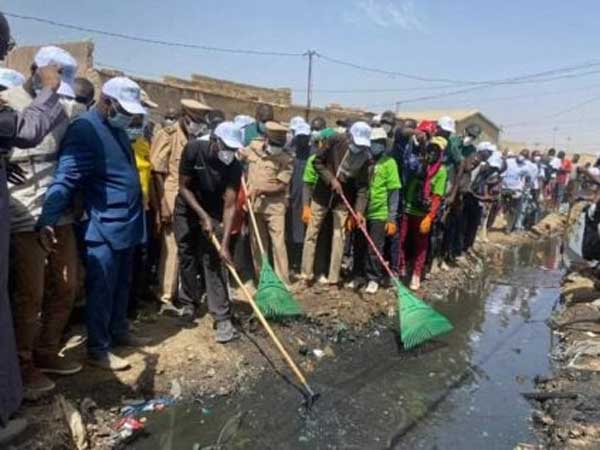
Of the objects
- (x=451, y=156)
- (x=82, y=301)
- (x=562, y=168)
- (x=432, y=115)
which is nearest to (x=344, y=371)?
(x=82, y=301)

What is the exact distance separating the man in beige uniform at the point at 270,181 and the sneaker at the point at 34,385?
10.7ft

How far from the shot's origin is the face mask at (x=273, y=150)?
6738 mm

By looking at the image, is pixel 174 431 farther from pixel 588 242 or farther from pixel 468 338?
pixel 588 242

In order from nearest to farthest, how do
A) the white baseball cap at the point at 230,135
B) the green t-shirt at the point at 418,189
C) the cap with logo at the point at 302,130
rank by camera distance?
the white baseball cap at the point at 230,135
the green t-shirt at the point at 418,189
the cap with logo at the point at 302,130

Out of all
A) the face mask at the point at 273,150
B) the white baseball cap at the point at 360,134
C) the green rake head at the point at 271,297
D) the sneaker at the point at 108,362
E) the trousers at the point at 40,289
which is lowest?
the sneaker at the point at 108,362

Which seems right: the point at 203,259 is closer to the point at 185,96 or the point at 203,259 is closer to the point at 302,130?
the point at 302,130

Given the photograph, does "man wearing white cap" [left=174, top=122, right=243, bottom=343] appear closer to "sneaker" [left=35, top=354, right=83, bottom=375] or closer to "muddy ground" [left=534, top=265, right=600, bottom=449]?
"sneaker" [left=35, top=354, right=83, bottom=375]

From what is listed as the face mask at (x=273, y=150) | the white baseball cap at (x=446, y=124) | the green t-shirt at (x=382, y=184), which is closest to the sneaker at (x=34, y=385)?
the face mask at (x=273, y=150)

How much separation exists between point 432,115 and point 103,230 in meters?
41.5

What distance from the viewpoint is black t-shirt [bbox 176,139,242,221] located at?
17.4 feet

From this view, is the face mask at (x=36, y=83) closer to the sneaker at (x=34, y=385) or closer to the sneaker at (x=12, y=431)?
the sneaker at (x=34, y=385)

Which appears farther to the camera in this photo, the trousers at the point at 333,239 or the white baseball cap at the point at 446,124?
the white baseball cap at the point at 446,124

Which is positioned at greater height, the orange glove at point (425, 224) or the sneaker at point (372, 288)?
the orange glove at point (425, 224)

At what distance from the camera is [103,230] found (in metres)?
4.29
